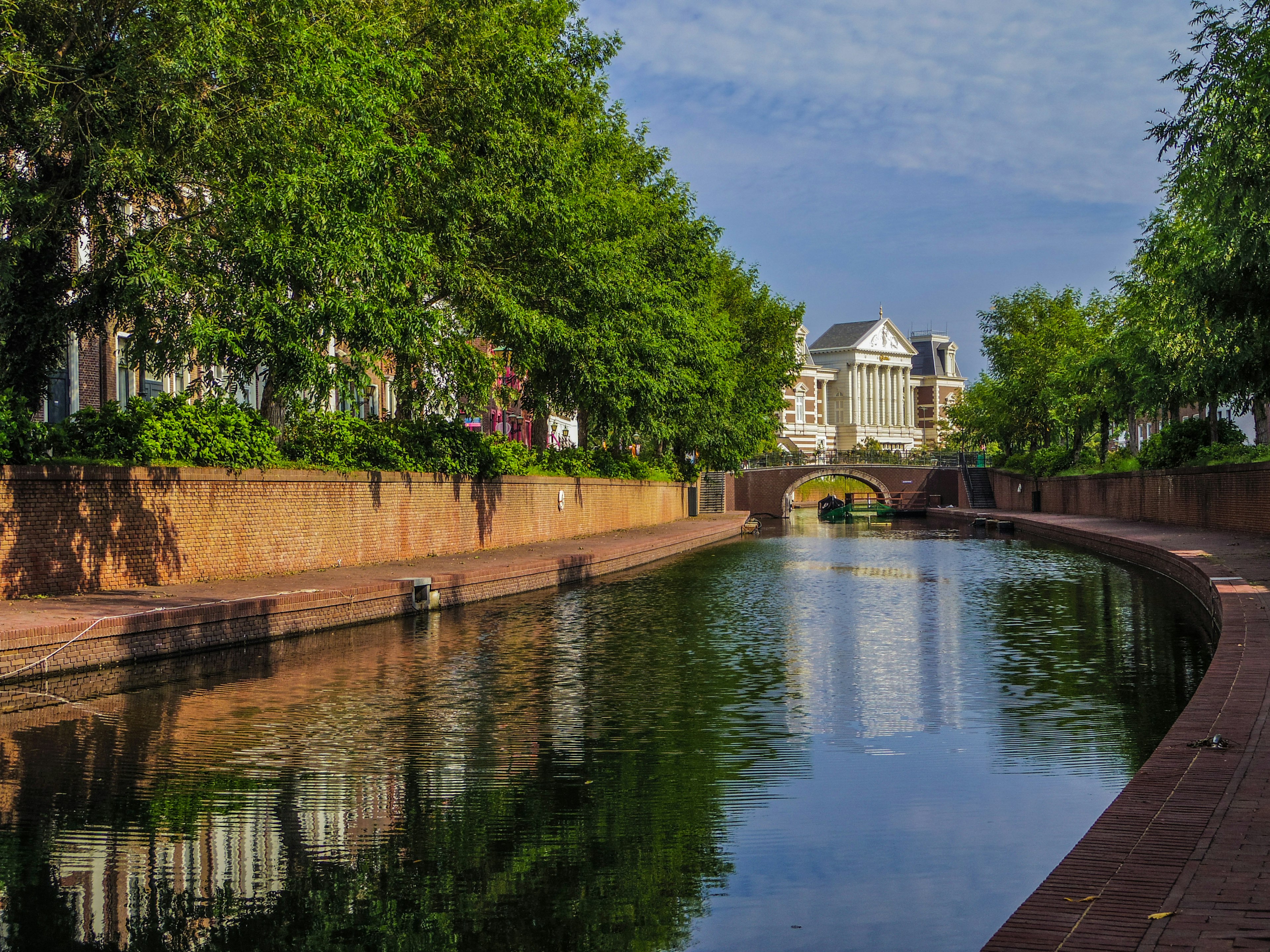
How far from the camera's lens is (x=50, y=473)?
1664cm

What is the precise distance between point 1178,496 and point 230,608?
3284cm

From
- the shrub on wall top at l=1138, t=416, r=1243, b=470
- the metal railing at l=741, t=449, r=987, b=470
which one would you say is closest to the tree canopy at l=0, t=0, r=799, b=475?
the shrub on wall top at l=1138, t=416, r=1243, b=470

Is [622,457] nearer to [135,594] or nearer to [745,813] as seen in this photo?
[135,594]

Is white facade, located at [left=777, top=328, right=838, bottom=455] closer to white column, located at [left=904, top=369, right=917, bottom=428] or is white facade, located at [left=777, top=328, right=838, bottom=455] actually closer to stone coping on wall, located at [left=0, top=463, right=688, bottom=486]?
white column, located at [left=904, top=369, right=917, bottom=428]

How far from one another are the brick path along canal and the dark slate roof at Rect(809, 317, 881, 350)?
150m

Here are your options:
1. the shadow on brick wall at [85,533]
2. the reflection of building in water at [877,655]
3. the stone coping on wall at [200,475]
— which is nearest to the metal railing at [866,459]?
the stone coping on wall at [200,475]

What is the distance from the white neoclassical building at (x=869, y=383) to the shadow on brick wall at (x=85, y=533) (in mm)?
139535

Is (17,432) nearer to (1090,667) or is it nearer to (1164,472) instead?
(1090,667)

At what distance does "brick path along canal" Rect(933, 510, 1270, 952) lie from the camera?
4.49 m

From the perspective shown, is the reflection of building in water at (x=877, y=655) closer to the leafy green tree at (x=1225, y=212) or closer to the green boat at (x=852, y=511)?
the leafy green tree at (x=1225, y=212)

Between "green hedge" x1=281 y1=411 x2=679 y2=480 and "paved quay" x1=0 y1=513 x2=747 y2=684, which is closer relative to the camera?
"paved quay" x1=0 y1=513 x2=747 y2=684

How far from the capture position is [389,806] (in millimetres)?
7648

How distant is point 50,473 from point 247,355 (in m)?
3.07

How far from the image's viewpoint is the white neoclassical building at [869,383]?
157 metres
